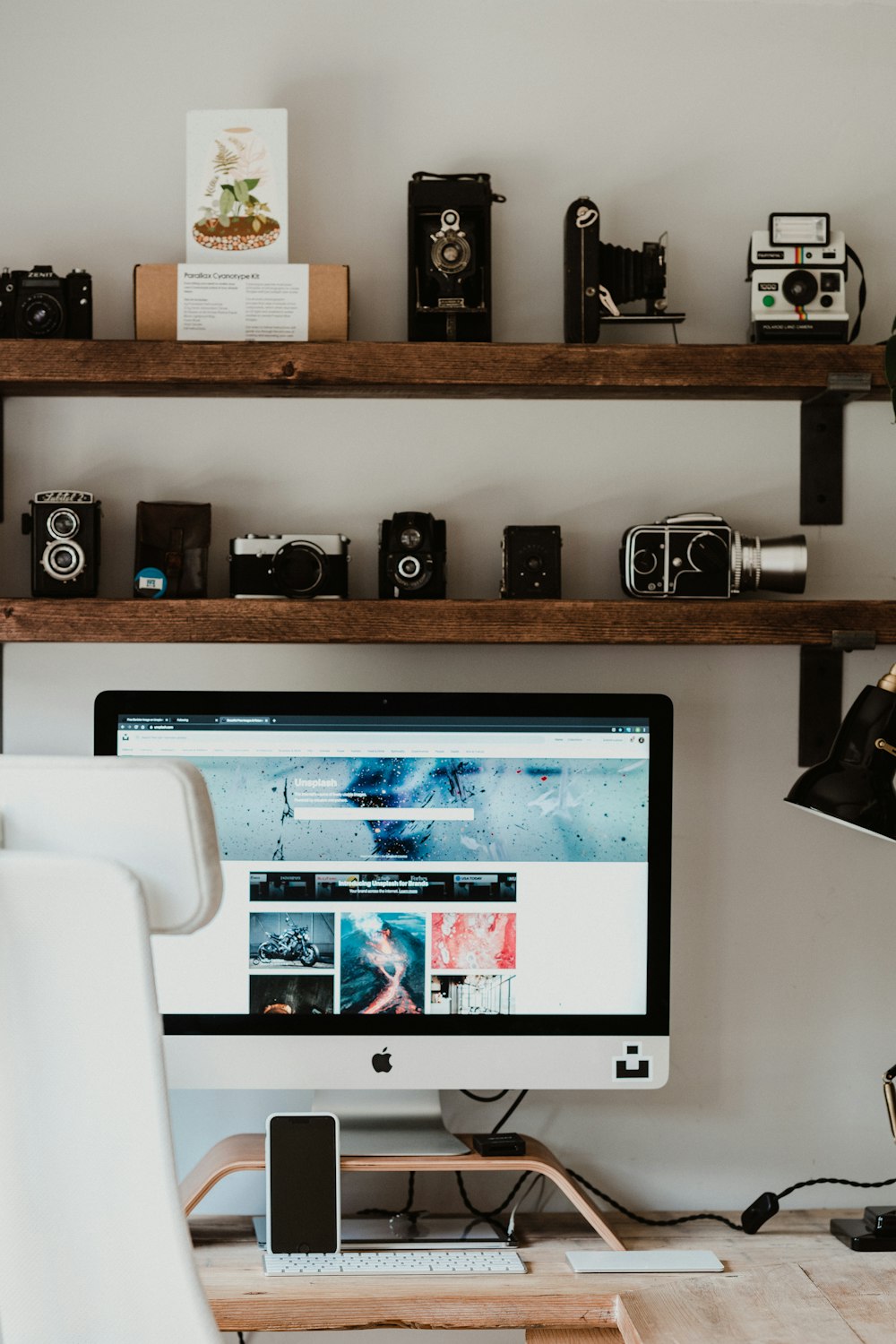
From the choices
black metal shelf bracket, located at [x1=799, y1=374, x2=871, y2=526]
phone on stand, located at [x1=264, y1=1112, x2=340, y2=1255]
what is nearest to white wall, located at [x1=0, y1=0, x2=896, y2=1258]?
black metal shelf bracket, located at [x1=799, y1=374, x2=871, y2=526]

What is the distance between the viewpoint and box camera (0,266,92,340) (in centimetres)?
144

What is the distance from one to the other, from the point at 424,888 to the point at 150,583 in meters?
0.52

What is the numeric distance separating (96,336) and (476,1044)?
1052 mm

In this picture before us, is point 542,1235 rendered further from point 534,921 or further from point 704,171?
point 704,171

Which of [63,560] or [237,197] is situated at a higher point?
[237,197]

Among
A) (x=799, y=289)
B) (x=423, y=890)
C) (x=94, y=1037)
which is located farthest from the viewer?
(x=799, y=289)

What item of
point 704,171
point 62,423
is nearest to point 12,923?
point 62,423

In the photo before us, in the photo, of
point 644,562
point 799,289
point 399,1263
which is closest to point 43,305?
point 644,562

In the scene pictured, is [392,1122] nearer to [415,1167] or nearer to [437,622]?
[415,1167]

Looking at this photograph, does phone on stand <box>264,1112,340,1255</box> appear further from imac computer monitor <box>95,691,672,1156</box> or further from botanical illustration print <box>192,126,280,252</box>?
botanical illustration print <box>192,126,280,252</box>

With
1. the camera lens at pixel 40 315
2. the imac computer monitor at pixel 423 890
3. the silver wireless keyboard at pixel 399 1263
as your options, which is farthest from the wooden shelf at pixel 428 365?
the silver wireless keyboard at pixel 399 1263

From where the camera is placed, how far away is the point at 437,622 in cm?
140

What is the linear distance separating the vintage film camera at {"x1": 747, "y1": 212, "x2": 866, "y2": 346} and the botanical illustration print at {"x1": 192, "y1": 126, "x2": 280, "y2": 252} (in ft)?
2.07

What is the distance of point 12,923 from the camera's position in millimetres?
667
